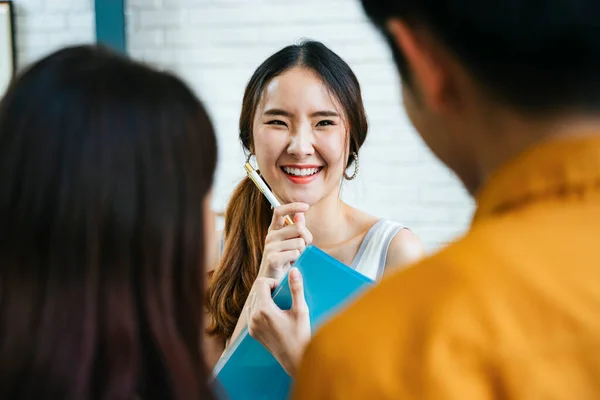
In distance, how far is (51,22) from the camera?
2.36 meters

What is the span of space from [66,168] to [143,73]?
10cm

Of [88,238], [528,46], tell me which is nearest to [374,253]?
[88,238]

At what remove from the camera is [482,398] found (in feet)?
1.09

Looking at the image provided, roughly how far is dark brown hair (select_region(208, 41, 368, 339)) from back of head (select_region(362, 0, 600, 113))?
87cm

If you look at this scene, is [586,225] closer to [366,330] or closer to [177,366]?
[366,330]

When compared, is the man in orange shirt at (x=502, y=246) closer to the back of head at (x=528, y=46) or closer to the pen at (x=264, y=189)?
the back of head at (x=528, y=46)

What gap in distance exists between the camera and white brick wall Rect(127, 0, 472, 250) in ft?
7.28

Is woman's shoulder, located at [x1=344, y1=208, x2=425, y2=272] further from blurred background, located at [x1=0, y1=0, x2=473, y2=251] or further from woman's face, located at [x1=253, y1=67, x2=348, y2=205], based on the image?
blurred background, located at [x1=0, y1=0, x2=473, y2=251]

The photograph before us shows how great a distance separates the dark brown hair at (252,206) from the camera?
1.24m

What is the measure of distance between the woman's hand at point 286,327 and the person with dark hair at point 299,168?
0.30 m

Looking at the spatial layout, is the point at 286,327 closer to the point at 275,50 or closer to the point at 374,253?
the point at 374,253

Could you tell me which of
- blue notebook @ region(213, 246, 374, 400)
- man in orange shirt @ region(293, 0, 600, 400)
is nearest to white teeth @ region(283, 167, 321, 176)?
blue notebook @ region(213, 246, 374, 400)

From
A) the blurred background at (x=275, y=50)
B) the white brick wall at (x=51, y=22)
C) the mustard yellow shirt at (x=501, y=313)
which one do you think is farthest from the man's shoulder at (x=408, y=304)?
the white brick wall at (x=51, y=22)

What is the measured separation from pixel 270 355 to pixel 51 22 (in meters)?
1.87
